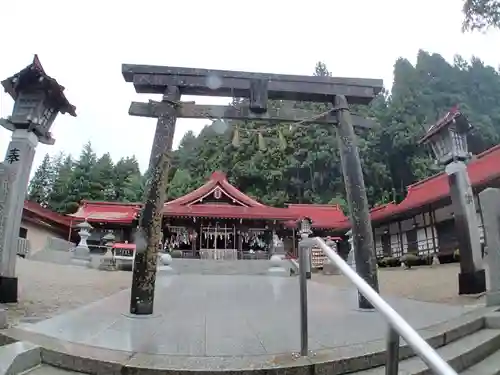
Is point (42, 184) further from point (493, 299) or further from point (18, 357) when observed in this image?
point (493, 299)

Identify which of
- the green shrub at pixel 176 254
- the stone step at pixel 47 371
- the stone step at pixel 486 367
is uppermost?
the green shrub at pixel 176 254

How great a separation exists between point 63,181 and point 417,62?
4524cm

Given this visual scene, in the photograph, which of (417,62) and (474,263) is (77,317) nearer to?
(474,263)

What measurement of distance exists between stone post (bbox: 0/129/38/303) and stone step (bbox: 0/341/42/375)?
9.35ft

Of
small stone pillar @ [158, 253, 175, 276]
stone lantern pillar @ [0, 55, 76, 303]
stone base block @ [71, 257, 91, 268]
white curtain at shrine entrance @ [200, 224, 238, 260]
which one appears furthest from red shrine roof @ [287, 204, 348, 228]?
Result: stone lantern pillar @ [0, 55, 76, 303]

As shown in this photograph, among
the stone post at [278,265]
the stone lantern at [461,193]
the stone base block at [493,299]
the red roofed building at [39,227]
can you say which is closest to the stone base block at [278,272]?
the stone post at [278,265]

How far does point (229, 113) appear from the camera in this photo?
570 centimetres

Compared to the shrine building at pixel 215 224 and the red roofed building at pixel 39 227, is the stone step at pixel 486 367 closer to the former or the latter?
the shrine building at pixel 215 224

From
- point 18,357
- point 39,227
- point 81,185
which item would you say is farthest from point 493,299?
point 81,185

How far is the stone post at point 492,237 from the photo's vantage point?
4570 mm

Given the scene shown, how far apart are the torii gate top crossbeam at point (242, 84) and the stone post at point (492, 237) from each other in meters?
2.35

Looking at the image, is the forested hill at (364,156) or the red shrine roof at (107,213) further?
the forested hill at (364,156)

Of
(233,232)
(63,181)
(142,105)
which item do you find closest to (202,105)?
(142,105)

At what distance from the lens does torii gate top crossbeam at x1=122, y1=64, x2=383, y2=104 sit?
5.32m
